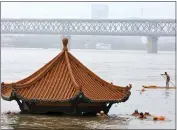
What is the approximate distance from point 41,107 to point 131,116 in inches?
194

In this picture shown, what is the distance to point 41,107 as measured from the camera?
75.0 feet

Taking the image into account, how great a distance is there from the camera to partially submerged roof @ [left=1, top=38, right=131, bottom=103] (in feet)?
72.7

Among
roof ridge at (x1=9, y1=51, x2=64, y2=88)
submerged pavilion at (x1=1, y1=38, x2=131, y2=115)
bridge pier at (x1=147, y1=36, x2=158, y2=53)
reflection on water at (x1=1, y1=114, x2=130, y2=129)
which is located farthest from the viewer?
bridge pier at (x1=147, y1=36, x2=158, y2=53)

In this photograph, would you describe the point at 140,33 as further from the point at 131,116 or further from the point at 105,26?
the point at 131,116

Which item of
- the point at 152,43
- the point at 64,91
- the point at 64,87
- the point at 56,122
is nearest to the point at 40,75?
the point at 64,87

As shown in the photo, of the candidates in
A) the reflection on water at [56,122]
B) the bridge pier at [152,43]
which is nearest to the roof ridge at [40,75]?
the reflection on water at [56,122]

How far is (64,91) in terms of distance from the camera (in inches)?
878

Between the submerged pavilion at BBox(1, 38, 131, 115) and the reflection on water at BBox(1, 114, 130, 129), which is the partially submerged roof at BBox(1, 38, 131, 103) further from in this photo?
the reflection on water at BBox(1, 114, 130, 129)

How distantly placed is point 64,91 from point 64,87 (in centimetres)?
21

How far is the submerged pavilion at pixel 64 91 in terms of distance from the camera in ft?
72.7

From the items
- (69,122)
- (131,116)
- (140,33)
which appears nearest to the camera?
(69,122)

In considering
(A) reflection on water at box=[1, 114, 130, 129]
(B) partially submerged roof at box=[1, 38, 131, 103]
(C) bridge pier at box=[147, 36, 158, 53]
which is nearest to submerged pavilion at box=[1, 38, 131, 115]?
(B) partially submerged roof at box=[1, 38, 131, 103]

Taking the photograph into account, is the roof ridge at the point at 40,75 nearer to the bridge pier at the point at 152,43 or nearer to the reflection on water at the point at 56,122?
the reflection on water at the point at 56,122

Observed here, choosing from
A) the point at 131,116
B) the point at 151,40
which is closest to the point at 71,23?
the point at 151,40
